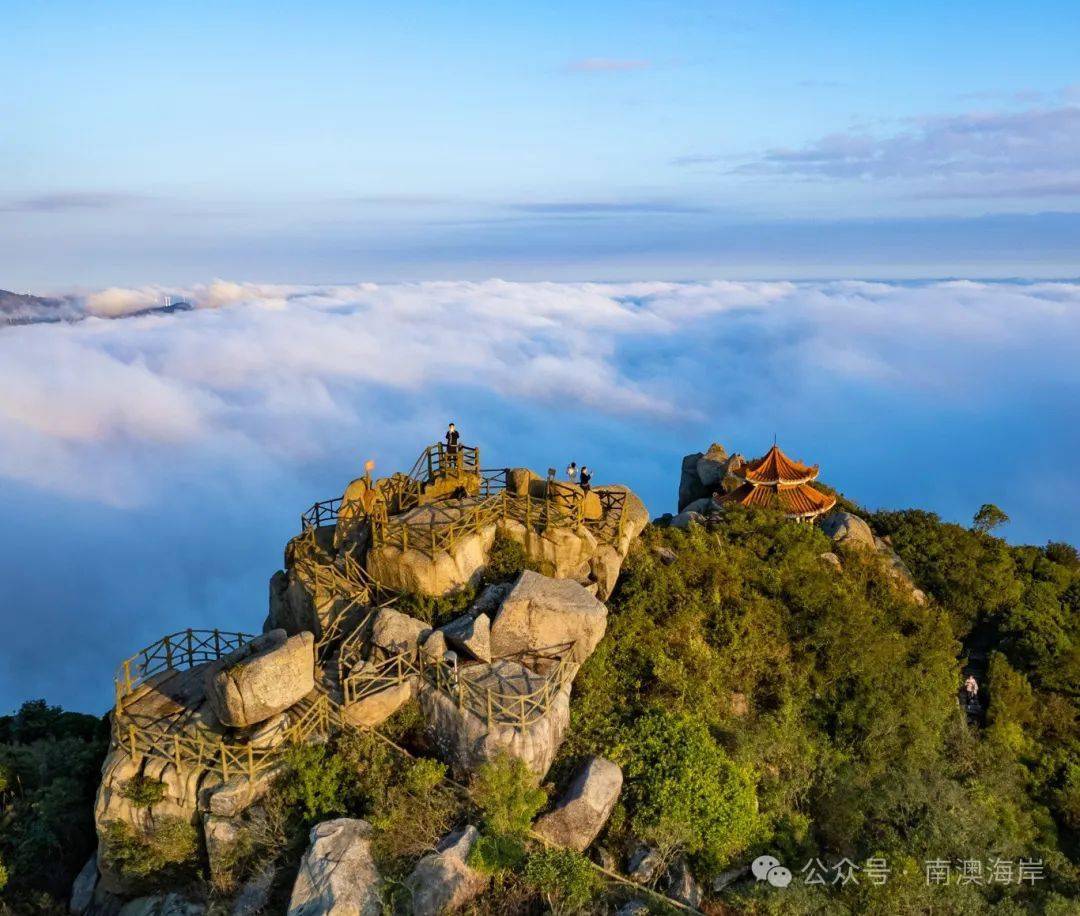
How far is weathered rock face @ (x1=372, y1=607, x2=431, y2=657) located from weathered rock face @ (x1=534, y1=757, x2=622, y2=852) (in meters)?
5.17

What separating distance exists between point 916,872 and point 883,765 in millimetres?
Answer: 6643

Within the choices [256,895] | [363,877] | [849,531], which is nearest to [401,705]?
[363,877]

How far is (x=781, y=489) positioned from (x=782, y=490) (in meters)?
0.06

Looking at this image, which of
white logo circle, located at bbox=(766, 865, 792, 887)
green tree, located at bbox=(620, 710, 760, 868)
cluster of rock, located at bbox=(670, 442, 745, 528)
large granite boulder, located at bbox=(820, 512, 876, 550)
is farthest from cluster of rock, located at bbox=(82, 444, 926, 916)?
cluster of rock, located at bbox=(670, 442, 745, 528)

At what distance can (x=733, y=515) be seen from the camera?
32281mm

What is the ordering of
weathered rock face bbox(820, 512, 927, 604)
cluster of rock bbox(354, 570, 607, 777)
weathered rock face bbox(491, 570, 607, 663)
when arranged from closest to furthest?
1. cluster of rock bbox(354, 570, 607, 777)
2. weathered rock face bbox(491, 570, 607, 663)
3. weathered rock face bbox(820, 512, 927, 604)

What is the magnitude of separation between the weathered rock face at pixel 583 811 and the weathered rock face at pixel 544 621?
3.49 m

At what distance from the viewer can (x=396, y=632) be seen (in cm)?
2164

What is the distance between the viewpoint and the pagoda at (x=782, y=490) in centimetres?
3675

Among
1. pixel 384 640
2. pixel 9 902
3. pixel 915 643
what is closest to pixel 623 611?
pixel 384 640

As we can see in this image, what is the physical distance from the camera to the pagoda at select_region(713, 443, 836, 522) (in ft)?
121

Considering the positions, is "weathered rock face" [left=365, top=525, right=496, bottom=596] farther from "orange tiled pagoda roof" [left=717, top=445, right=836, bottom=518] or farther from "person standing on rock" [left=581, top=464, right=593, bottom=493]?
"orange tiled pagoda roof" [left=717, top=445, right=836, bottom=518]

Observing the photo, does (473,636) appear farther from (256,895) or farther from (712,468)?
(712,468)

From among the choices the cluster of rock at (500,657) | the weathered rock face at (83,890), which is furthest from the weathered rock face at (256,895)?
the weathered rock face at (83,890)
